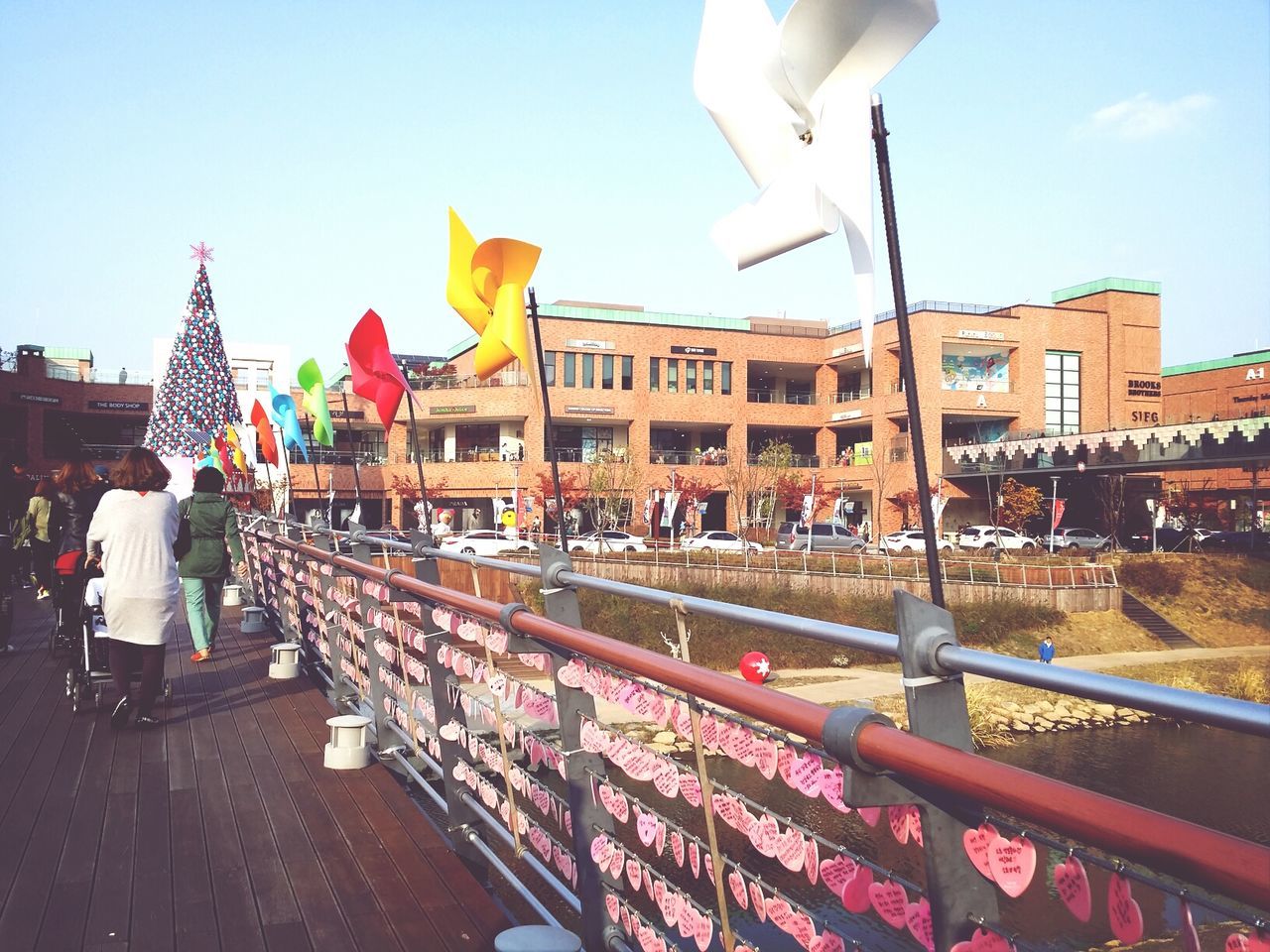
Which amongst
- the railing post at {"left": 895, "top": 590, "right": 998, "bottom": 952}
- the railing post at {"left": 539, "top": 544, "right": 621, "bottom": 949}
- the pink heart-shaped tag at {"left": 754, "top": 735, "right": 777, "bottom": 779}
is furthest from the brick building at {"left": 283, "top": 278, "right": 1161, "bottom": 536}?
the railing post at {"left": 895, "top": 590, "right": 998, "bottom": 952}

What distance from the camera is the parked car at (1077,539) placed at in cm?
4359

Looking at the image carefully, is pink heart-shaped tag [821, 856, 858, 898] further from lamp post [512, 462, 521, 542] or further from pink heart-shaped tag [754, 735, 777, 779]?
lamp post [512, 462, 521, 542]

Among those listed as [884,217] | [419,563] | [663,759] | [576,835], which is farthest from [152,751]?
[884,217]

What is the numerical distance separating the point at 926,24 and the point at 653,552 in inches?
1291

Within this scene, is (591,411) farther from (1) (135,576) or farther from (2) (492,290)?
(1) (135,576)

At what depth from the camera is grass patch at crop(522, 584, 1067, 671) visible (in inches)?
1193

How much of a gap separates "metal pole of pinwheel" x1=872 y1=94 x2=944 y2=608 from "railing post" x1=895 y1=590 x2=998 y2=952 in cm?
78

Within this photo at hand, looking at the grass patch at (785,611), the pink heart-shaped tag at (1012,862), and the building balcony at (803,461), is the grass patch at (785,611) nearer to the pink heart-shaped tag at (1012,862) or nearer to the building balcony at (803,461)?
the building balcony at (803,461)

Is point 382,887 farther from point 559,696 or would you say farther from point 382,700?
point 382,700

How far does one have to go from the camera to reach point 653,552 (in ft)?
117

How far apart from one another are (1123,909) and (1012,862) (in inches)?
7.1

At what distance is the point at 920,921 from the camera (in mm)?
1627

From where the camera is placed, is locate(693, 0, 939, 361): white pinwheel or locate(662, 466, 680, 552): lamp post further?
locate(662, 466, 680, 552): lamp post

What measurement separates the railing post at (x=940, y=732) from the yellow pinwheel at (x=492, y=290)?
5110mm
